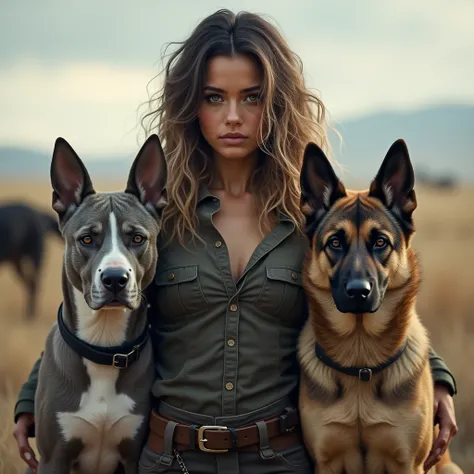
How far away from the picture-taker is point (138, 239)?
3.82m

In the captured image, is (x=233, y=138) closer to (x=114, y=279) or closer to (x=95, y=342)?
(x=114, y=279)

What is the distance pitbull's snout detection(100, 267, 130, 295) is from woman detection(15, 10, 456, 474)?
0.46 metres

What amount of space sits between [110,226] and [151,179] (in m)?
0.43

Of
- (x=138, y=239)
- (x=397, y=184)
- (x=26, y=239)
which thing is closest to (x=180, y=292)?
(x=138, y=239)

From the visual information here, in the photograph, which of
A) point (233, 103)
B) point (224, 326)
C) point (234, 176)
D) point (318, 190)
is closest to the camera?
point (224, 326)

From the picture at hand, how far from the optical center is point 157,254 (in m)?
4.04

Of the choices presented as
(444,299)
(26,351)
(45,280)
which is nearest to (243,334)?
(26,351)

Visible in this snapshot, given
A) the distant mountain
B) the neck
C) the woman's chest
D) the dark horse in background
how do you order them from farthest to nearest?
the distant mountain, the dark horse in background, the neck, the woman's chest

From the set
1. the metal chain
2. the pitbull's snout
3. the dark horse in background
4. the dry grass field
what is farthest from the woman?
the dark horse in background

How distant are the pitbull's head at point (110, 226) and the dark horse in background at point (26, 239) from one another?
278 inches

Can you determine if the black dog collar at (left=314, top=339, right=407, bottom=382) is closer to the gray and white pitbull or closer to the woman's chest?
the woman's chest

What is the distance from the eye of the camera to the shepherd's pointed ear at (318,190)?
13.2 feet

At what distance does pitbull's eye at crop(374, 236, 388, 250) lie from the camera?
381 cm

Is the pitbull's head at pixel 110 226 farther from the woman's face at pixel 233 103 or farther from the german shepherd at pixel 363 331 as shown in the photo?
the german shepherd at pixel 363 331
